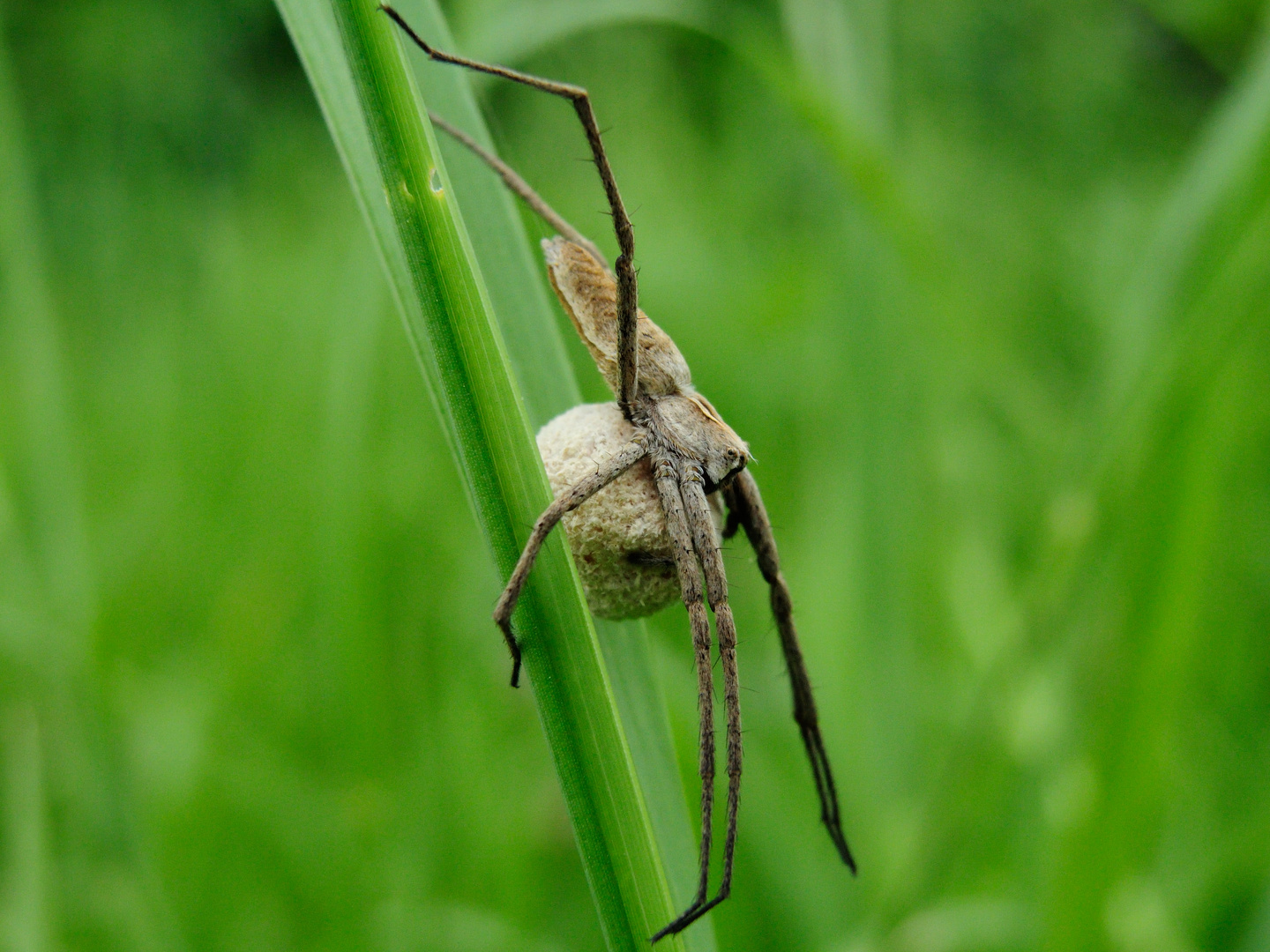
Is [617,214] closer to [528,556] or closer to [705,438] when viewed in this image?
[705,438]

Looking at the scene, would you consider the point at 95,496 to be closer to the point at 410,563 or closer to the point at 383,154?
the point at 410,563

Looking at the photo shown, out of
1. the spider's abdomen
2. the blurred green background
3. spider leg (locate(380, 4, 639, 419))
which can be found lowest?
the blurred green background

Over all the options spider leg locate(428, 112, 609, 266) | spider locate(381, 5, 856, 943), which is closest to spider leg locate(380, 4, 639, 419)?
spider locate(381, 5, 856, 943)

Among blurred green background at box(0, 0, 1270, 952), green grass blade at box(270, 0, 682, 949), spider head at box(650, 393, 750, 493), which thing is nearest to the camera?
green grass blade at box(270, 0, 682, 949)

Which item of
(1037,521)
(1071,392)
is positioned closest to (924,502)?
(1037,521)

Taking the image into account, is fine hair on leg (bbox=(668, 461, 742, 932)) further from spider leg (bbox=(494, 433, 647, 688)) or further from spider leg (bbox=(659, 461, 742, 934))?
spider leg (bbox=(494, 433, 647, 688))

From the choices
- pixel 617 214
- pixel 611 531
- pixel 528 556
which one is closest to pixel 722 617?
pixel 611 531

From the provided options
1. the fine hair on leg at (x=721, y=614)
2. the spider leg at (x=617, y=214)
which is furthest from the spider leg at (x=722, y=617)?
the spider leg at (x=617, y=214)
